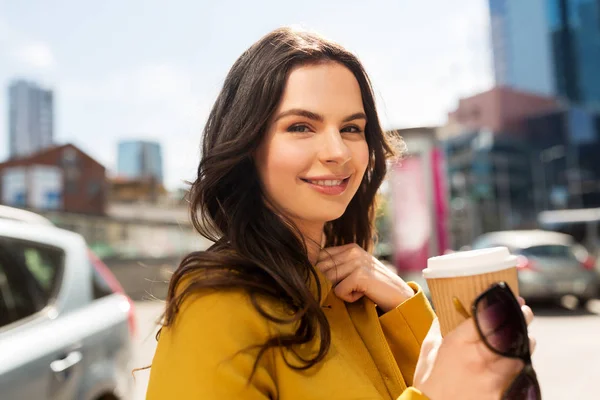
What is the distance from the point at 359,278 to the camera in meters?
1.35

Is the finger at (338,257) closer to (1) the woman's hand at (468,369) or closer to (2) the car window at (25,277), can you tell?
(1) the woman's hand at (468,369)

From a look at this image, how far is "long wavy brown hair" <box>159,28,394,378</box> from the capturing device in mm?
1045

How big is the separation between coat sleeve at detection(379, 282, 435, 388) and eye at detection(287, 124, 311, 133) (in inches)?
19.4

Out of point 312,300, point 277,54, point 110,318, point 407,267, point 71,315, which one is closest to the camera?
point 312,300

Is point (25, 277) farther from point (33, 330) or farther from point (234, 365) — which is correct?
point (234, 365)

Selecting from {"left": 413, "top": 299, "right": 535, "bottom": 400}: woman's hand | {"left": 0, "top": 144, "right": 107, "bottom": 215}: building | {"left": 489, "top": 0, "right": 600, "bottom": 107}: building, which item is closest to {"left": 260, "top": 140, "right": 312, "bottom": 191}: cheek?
{"left": 413, "top": 299, "right": 535, "bottom": 400}: woman's hand

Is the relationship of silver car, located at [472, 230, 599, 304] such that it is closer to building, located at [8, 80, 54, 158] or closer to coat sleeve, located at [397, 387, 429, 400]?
coat sleeve, located at [397, 387, 429, 400]

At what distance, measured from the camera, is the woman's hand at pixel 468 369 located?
78 centimetres

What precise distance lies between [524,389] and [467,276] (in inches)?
6.8

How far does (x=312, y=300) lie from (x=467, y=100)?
195ft

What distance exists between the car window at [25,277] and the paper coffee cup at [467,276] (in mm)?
1963

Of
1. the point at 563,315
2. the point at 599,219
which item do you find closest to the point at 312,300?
the point at 563,315

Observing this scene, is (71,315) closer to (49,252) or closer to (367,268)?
(49,252)

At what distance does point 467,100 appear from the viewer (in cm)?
5703
